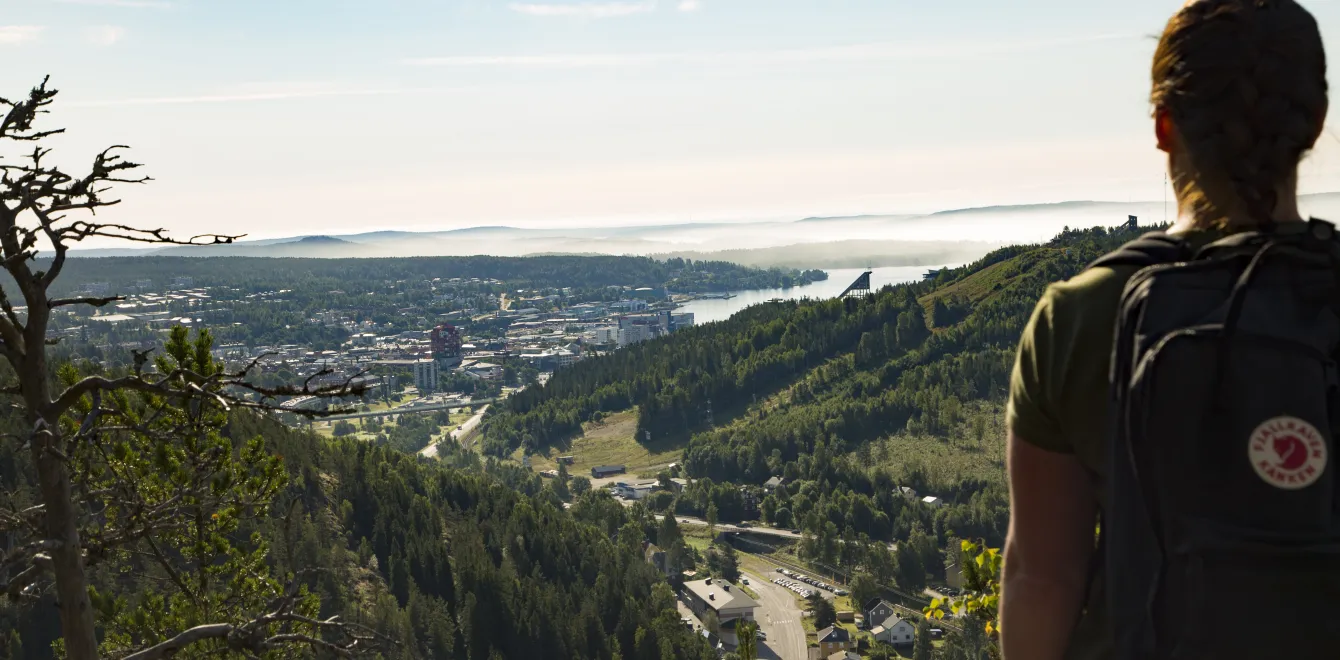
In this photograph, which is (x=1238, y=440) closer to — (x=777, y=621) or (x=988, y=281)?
(x=777, y=621)

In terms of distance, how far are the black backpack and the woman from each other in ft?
0.36

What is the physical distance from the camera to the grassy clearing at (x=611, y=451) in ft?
436

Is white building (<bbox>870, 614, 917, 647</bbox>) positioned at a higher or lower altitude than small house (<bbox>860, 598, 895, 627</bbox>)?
higher

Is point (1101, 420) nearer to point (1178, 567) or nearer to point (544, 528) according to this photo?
point (1178, 567)

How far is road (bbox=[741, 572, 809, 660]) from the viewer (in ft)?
205

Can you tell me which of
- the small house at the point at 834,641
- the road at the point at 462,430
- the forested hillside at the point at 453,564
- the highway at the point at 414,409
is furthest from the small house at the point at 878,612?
the highway at the point at 414,409

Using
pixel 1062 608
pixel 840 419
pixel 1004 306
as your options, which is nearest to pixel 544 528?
pixel 840 419

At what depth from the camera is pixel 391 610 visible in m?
53.4

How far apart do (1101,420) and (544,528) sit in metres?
72.7

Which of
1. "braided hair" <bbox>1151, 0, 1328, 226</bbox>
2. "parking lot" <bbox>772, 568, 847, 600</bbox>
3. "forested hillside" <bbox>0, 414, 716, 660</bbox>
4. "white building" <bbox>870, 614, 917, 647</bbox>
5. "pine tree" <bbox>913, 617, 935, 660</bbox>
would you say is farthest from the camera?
"parking lot" <bbox>772, 568, 847, 600</bbox>

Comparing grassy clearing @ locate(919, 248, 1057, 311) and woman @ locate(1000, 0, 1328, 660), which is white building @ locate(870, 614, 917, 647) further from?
grassy clearing @ locate(919, 248, 1057, 311)

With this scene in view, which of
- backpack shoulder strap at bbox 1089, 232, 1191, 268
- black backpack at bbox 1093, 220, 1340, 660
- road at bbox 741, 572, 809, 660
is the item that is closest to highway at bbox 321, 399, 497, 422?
road at bbox 741, 572, 809, 660

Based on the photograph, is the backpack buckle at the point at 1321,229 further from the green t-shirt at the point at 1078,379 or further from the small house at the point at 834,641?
the small house at the point at 834,641

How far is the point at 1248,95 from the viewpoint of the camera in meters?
2.06
